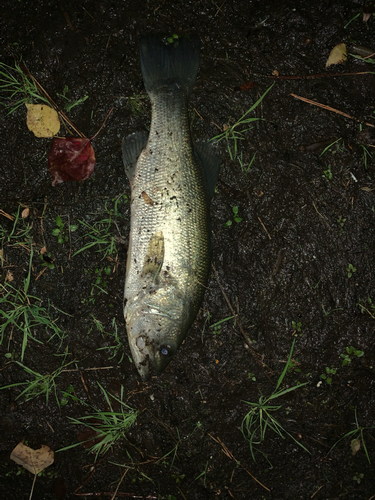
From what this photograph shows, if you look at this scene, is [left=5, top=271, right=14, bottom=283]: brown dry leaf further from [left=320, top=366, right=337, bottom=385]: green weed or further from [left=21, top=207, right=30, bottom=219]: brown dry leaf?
[left=320, top=366, right=337, bottom=385]: green weed

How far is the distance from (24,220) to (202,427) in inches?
97.2

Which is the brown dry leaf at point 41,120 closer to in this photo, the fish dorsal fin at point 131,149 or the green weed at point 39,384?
the fish dorsal fin at point 131,149

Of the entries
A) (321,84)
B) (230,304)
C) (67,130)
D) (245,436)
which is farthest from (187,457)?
(321,84)

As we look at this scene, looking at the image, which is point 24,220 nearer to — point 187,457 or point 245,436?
point 187,457

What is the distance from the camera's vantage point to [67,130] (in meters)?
3.03

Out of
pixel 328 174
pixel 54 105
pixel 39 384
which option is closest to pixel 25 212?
pixel 54 105

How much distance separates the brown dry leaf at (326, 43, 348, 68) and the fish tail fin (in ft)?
4.02

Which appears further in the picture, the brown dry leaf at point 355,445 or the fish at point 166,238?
the brown dry leaf at point 355,445

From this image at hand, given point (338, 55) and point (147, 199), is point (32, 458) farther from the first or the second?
point (338, 55)

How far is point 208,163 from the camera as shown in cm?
276

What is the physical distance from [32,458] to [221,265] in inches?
95.3

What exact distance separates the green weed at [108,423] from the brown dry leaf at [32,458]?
16 centimetres

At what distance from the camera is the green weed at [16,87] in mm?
2977

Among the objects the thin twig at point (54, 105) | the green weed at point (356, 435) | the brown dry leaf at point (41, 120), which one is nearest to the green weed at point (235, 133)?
the thin twig at point (54, 105)
